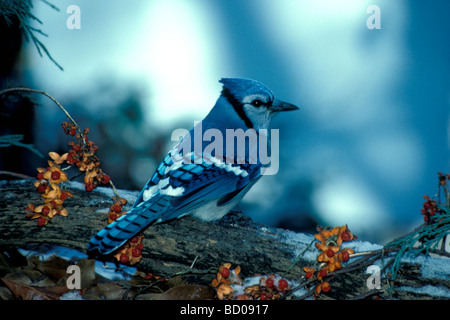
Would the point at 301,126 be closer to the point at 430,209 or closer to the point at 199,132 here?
the point at 199,132

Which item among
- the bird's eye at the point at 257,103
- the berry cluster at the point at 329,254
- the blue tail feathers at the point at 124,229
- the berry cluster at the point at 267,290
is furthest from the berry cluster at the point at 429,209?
the blue tail feathers at the point at 124,229

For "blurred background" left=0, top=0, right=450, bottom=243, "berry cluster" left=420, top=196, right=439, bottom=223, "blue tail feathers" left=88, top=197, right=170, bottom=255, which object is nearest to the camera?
"blue tail feathers" left=88, top=197, right=170, bottom=255

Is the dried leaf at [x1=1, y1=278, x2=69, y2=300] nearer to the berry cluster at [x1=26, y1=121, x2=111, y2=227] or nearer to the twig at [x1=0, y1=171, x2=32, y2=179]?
the berry cluster at [x1=26, y1=121, x2=111, y2=227]

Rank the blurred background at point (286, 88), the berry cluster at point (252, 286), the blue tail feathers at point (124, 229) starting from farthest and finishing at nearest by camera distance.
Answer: the blurred background at point (286, 88) → the berry cluster at point (252, 286) → the blue tail feathers at point (124, 229)

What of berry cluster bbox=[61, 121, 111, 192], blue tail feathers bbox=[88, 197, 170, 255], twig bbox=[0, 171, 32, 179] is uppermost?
berry cluster bbox=[61, 121, 111, 192]

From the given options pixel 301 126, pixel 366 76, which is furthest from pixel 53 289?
pixel 366 76

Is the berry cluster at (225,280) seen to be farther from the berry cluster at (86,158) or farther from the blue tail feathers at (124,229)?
the berry cluster at (86,158)

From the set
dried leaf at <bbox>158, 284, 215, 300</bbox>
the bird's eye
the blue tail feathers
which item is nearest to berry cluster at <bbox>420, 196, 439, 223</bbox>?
the bird's eye
